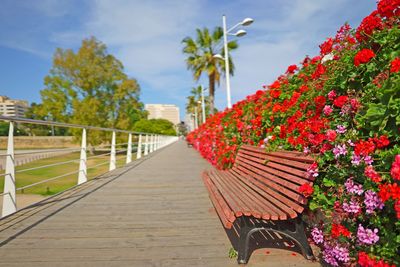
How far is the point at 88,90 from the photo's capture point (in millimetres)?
31891

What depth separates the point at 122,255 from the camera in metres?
2.28

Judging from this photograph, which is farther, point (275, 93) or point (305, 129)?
point (275, 93)

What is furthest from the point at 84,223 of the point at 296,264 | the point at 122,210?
the point at 296,264

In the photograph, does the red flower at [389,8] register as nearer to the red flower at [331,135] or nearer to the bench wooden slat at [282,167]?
the red flower at [331,135]

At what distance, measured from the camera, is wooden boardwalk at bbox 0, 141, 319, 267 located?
7.20 ft

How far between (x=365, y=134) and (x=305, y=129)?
64 centimetres

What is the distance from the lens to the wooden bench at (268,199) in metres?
2.04

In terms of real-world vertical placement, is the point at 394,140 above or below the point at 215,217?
above

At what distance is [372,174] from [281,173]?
1.09 meters

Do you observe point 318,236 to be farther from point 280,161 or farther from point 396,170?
point 396,170

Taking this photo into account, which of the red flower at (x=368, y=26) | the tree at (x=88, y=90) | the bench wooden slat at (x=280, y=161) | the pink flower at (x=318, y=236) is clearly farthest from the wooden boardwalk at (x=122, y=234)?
the tree at (x=88, y=90)

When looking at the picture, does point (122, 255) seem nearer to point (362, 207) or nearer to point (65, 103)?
point (362, 207)

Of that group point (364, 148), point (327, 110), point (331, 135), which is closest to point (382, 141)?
point (364, 148)

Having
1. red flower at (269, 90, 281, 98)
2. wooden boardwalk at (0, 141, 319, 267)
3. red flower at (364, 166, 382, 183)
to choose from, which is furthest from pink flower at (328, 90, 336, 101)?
red flower at (269, 90, 281, 98)
